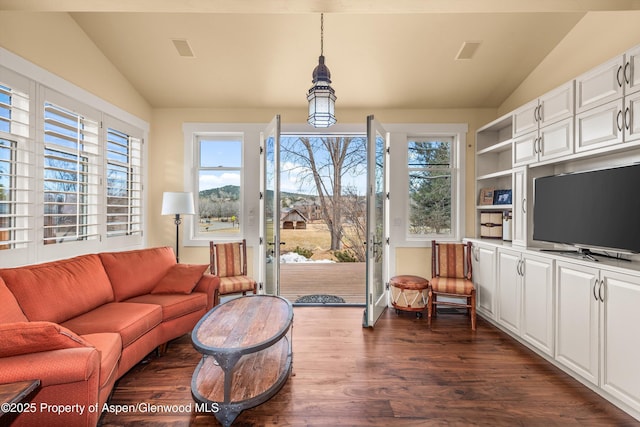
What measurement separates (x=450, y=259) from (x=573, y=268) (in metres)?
1.48

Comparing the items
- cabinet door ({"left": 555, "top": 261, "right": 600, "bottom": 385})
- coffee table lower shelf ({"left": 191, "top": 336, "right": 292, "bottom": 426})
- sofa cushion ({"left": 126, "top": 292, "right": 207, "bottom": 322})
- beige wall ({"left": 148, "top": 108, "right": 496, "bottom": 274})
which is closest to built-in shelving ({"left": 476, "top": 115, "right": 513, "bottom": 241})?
beige wall ({"left": 148, "top": 108, "right": 496, "bottom": 274})

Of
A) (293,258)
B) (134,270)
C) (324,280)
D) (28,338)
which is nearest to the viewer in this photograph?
(28,338)

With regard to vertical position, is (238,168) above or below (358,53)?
below

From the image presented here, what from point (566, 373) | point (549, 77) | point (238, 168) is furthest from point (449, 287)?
point (238, 168)

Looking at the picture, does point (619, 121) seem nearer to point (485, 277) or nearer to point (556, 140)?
point (556, 140)

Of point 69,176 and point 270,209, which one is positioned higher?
point 69,176

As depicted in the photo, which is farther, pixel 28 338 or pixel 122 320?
pixel 122 320

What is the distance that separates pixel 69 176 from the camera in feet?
8.85

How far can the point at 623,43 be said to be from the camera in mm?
2301

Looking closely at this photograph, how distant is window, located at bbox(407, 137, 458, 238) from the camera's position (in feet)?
13.3

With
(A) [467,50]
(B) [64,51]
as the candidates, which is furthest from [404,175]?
(B) [64,51]

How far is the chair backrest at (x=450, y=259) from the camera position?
3.62m

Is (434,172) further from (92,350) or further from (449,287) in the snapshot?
(92,350)

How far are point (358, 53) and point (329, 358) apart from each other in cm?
310
